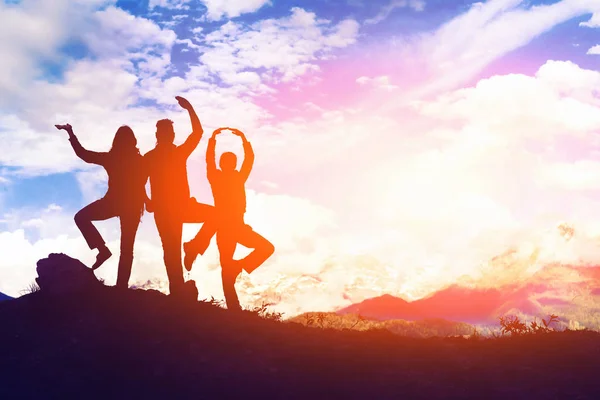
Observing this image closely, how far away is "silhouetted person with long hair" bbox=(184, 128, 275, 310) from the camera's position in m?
11.8

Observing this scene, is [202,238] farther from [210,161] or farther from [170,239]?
[210,161]

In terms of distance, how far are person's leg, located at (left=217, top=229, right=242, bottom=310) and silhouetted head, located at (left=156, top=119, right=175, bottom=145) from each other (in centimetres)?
247

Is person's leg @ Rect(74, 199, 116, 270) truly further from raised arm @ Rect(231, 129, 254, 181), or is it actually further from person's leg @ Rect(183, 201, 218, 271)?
raised arm @ Rect(231, 129, 254, 181)

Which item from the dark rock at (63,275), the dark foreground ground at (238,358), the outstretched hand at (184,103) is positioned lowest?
the dark foreground ground at (238,358)

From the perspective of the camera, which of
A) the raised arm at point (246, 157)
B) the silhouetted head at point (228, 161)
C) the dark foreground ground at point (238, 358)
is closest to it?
the dark foreground ground at point (238, 358)

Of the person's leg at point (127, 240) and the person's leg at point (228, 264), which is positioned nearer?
the person's leg at point (127, 240)

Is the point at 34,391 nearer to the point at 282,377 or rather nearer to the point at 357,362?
the point at 282,377

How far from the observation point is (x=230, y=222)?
1183cm

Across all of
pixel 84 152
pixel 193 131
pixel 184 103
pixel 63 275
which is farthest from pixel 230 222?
A: pixel 63 275

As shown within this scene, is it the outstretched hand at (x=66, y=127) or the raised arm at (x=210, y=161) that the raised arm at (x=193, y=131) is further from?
the outstretched hand at (x=66, y=127)

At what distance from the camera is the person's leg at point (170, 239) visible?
11.3 meters

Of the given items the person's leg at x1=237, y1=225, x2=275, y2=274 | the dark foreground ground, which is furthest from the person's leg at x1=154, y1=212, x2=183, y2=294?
the person's leg at x1=237, y1=225, x2=275, y2=274

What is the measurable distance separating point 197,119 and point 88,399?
241 inches

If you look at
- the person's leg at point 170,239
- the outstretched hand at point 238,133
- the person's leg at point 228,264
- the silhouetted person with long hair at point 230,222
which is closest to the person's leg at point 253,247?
the silhouetted person with long hair at point 230,222
